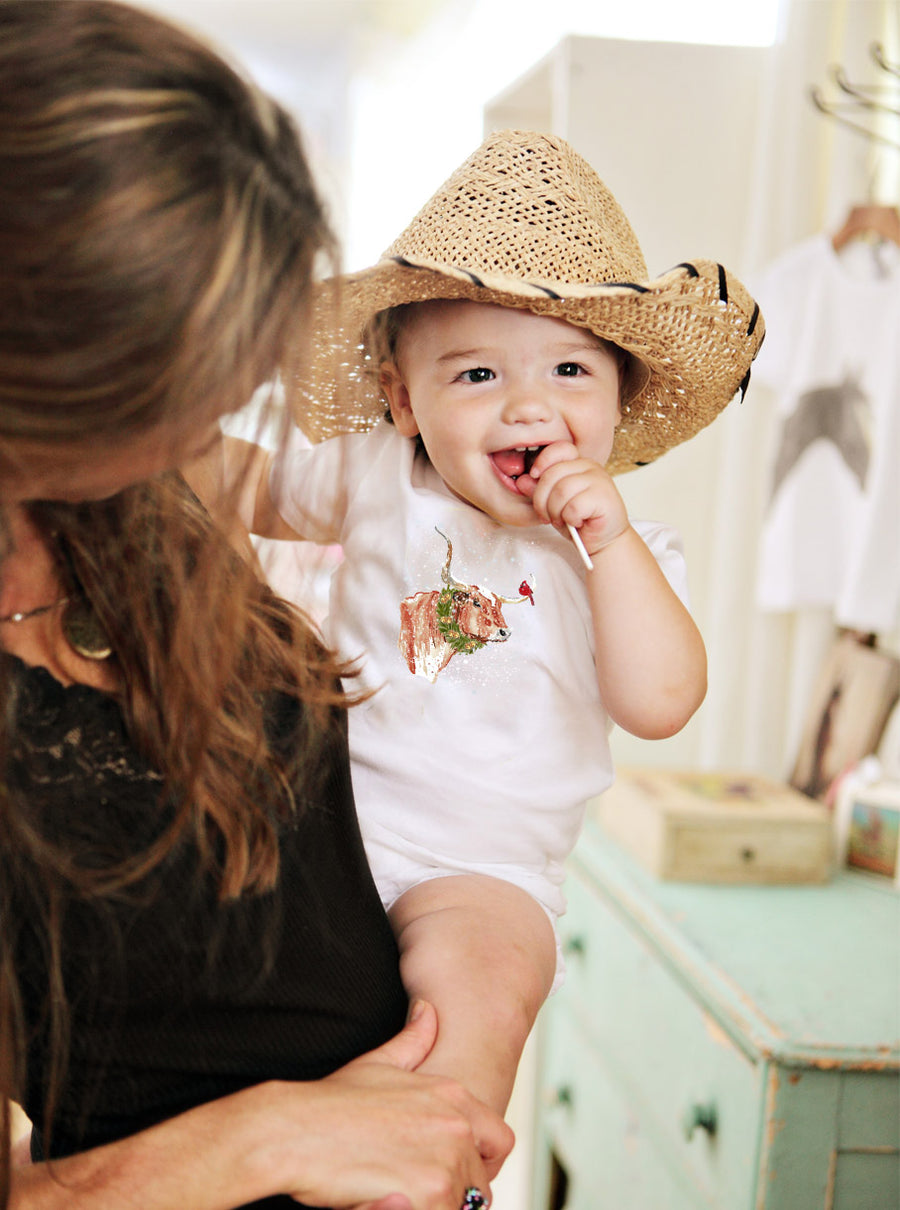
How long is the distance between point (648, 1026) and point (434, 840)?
847 mm

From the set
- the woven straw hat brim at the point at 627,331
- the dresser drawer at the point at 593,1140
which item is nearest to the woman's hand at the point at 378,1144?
the woven straw hat brim at the point at 627,331

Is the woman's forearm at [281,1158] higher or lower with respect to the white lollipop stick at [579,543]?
lower

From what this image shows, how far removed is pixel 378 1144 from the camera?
664mm

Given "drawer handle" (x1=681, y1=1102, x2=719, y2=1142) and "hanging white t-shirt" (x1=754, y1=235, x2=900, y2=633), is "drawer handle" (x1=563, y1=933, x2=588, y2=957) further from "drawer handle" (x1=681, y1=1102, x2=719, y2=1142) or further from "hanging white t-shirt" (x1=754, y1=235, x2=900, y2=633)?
"hanging white t-shirt" (x1=754, y1=235, x2=900, y2=633)

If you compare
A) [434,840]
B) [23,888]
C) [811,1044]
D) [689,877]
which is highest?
[23,888]

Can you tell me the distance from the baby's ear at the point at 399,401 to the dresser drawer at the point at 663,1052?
0.80 metres

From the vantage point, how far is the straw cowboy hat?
838 millimetres

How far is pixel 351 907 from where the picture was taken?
772 mm

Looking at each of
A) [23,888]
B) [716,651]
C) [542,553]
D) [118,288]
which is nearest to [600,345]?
[542,553]

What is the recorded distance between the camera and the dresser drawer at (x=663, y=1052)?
1.31 meters

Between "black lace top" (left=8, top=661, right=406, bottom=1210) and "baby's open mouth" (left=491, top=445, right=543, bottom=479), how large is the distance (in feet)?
1.11

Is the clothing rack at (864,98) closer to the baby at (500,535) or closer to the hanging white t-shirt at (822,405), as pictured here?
the hanging white t-shirt at (822,405)

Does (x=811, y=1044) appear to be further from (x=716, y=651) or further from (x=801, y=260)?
(x=801, y=260)

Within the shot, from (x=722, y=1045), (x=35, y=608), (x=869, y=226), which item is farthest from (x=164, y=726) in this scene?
(x=869, y=226)
